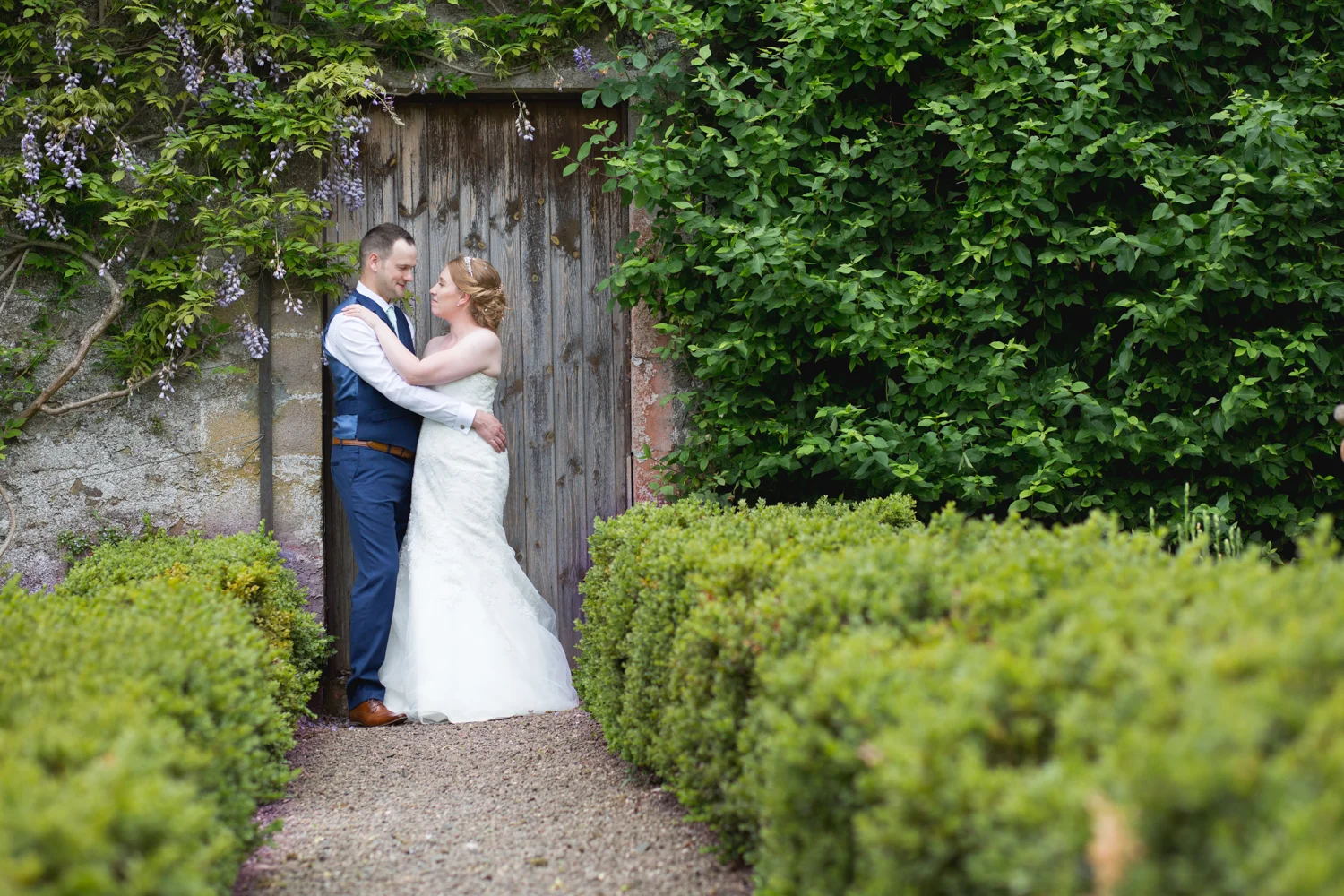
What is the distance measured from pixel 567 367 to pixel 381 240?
1063 millimetres

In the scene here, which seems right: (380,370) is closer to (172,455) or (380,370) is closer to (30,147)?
(172,455)

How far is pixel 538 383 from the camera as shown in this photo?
536 centimetres

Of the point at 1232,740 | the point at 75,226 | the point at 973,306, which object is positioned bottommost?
the point at 1232,740

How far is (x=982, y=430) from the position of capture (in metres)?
4.55

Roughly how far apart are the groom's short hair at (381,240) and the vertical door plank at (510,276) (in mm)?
555

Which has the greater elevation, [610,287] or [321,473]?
[610,287]

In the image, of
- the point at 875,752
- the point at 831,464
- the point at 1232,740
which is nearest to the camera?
the point at 1232,740

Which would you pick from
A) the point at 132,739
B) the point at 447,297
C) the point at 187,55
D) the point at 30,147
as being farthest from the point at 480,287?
the point at 132,739

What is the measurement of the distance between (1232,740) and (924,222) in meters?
3.86

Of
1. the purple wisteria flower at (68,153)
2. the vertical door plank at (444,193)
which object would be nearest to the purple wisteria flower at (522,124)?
the vertical door plank at (444,193)

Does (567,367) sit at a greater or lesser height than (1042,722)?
greater

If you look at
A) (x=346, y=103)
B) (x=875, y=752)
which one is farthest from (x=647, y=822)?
(x=346, y=103)

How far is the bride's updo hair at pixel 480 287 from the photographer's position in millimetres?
4930

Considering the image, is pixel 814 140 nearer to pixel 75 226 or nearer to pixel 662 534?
pixel 662 534
